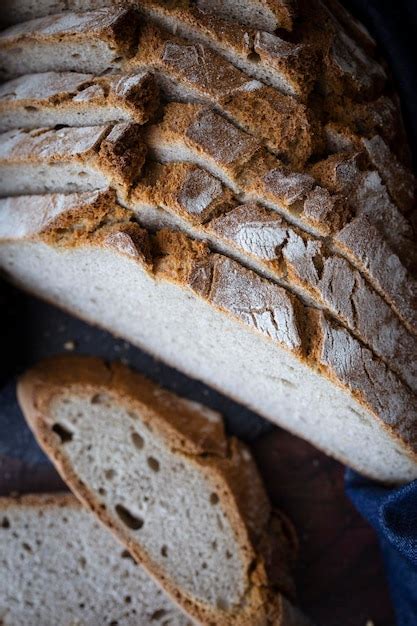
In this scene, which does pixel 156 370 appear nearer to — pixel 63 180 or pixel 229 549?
pixel 229 549

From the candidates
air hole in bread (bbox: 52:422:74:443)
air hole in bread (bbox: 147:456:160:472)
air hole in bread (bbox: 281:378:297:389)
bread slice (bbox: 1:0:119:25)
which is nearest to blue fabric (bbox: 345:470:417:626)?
air hole in bread (bbox: 281:378:297:389)

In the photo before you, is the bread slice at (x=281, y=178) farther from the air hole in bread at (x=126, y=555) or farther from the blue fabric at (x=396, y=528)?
the air hole in bread at (x=126, y=555)

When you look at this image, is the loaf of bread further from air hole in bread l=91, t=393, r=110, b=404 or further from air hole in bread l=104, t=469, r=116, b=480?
air hole in bread l=104, t=469, r=116, b=480

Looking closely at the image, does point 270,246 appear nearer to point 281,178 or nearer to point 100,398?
point 281,178

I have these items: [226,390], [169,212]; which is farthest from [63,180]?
[226,390]

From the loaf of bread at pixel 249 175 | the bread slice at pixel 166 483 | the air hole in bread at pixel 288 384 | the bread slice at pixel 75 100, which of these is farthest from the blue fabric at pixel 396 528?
the bread slice at pixel 75 100

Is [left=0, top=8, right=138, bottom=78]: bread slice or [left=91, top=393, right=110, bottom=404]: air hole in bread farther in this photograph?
[left=91, top=393, right=110, bottom=404]: air hole in bread
